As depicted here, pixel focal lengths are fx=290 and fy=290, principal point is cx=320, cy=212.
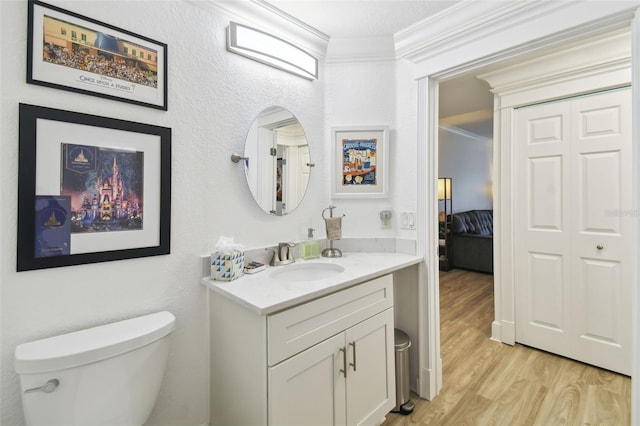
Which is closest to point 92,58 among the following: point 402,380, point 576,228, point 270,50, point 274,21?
point 270,50

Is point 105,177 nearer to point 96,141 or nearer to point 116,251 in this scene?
point 96,141

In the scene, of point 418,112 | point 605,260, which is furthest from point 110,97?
point 605,260

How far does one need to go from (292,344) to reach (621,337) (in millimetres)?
2428

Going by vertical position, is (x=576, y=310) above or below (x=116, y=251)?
below

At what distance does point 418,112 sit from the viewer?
6.19 ft

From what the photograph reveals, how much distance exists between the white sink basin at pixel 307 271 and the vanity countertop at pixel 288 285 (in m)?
0.03

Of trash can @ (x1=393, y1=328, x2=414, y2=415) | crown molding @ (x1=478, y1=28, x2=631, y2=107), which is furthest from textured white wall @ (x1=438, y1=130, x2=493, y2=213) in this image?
trash can @ (x1=393, y1=328, x2=414, y2=415)

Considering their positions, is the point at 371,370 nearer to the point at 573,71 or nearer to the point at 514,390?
the point at 514,390

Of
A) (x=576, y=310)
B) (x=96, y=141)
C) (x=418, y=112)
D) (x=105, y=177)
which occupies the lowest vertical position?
(x=576, y=310)

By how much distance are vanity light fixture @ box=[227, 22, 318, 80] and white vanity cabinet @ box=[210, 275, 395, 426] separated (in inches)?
52.6

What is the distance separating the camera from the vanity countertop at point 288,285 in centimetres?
112

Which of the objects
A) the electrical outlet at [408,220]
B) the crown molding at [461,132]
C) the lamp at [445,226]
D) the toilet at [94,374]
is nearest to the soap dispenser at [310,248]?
the electrical outlet at [408,220]

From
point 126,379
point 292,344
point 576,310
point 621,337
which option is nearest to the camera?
point 126,379

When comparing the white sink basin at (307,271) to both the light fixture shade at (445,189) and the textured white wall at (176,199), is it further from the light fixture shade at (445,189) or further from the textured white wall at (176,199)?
the light fixture shade at (445,189)
